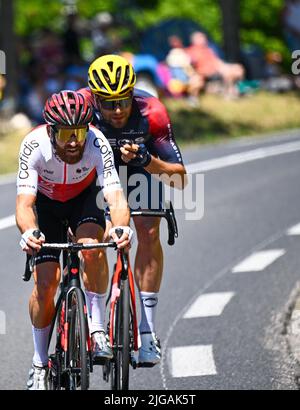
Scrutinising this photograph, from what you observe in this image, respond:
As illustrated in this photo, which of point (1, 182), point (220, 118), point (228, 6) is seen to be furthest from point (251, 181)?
point (228, 6)

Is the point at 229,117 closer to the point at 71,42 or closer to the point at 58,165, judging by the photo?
the point at 71,42

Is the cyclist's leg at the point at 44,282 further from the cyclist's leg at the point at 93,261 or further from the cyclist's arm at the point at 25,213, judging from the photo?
the cyclist's arm at the point at 25,213

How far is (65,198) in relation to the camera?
24.1ft

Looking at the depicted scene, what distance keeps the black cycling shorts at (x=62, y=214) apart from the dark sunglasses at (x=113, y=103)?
1.85 ft

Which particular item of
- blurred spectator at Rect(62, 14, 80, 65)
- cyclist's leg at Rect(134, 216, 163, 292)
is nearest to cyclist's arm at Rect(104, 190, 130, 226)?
cyclist's leg at Rect(134, 216, 163, 292)

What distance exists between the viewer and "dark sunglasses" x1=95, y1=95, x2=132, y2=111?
7457 millimetres

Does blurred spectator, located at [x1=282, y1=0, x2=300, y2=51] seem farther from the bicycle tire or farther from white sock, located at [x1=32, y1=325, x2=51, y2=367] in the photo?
the bicycle tire

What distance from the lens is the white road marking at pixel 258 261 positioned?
11.6 m

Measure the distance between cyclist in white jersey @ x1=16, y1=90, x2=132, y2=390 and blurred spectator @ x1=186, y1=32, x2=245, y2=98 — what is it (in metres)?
17.3

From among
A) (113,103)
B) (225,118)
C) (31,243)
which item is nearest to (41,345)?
(31,243)

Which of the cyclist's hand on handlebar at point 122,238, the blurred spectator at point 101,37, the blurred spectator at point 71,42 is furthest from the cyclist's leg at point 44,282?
the blurred spectator at point 101,37

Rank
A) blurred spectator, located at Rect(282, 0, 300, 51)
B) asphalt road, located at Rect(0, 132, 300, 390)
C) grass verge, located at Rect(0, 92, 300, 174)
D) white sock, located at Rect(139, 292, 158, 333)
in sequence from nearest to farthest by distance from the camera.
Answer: white sock, located at Rect(139, 292, 158, 333) → asphalt road, located at Rect(0, 132, 300, 390) → grass verge, located at Rect(0, 92, 300, 174) → blurred spectator, located at Rect(282, 0, 300, 51)

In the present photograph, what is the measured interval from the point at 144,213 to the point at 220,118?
16.5 metres
